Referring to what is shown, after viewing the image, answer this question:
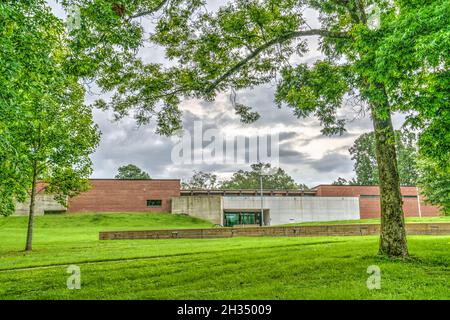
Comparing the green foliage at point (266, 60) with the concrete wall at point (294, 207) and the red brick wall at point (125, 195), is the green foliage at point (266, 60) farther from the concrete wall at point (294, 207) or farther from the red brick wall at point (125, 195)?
the red brick wall at point (125, 195)

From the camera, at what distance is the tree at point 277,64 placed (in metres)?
7.51

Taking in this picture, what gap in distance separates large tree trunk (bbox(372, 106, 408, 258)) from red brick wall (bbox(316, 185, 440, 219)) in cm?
4696

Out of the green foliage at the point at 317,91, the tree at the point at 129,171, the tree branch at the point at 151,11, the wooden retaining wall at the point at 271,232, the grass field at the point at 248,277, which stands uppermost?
the tree at the point at 129,171

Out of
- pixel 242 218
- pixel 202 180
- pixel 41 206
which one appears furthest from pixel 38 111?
pixel 202 180

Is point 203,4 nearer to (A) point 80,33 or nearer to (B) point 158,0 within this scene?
(B) point 158,0

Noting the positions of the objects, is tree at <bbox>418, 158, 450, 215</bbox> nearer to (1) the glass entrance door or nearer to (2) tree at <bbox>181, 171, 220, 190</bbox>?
(1) the glass entrance door

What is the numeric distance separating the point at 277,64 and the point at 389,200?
6.97 meters

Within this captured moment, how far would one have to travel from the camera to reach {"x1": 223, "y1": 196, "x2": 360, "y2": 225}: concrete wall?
52.7 m

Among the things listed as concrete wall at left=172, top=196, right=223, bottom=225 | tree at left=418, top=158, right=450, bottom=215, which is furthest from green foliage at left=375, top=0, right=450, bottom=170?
concrete wall at left=172, top=196, right=223, bottom=225

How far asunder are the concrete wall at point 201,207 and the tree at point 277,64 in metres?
36.6

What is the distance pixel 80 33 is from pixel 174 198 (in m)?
46.4

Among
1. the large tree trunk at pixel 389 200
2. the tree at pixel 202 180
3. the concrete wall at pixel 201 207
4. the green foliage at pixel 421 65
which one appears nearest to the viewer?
the green foliage at pixel 421 65

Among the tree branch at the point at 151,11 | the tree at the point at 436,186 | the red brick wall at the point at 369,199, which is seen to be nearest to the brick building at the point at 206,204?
the red brick wall at the point at 369,199

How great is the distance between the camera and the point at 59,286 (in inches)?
324
